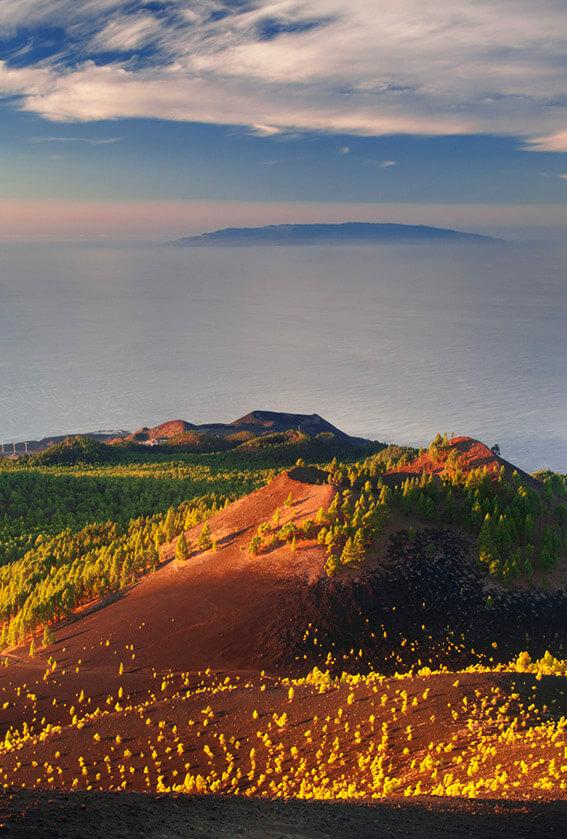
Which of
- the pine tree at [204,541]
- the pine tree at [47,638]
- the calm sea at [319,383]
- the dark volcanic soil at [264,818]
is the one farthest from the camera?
the calm sea at [319,383]

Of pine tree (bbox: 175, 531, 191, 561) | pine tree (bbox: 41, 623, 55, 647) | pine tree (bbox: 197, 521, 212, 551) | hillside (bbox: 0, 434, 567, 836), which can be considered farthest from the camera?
pine tree (bbox: 197, 521, 212, 551)

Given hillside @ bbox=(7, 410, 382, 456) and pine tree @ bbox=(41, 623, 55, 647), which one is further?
hillside @ bbox=(7, 410, 382, 456)

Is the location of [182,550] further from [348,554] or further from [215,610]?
[348,554]

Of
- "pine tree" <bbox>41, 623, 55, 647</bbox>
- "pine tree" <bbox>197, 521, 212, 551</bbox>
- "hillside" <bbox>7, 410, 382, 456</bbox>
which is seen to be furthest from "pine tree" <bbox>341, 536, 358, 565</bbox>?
"hillside" <bbox>7, 410, 382, 456</bbox>

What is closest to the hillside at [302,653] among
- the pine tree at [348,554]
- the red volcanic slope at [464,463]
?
the pine tree at [348,554]

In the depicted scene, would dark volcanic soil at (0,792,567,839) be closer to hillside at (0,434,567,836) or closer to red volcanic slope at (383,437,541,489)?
hillside at (0,434,567,836)

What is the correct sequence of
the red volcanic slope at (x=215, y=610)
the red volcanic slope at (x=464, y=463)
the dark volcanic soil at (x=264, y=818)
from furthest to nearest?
the red volcanic slope at (x=464, y=463)
the red volcanic slope at (x=215, y=610)
the dark volcanic soil at (x=264, y=818)

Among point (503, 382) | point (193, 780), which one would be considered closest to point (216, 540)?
point (193, 780)

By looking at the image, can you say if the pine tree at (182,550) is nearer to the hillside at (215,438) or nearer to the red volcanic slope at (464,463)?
the red volcanic slope at (464,463)
